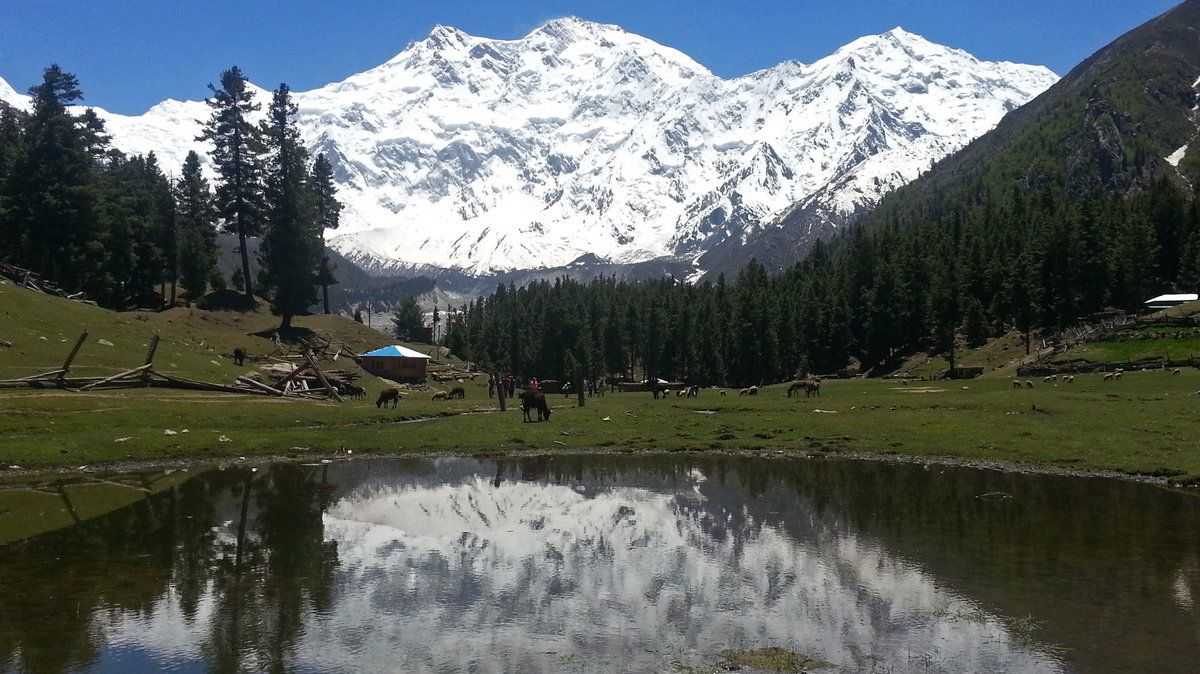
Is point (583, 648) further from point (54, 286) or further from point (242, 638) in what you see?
point (54, 286)

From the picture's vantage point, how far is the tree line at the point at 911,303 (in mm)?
129250

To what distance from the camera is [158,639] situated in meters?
15.6

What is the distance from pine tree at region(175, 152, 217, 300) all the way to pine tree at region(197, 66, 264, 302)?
15.9ft

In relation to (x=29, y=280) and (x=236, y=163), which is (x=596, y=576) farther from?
(x=236, y=163)

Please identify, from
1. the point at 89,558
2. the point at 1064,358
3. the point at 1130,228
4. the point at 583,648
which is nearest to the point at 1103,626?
the point at 583,648

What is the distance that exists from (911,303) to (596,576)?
5435 inches

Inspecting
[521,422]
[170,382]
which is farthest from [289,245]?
[521,422]

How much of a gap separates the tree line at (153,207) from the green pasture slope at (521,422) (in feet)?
65.9

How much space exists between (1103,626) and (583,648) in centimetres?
996

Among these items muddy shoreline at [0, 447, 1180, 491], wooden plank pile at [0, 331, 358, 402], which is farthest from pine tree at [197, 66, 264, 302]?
muddy shoreline at [0, 447, 1180, 491]

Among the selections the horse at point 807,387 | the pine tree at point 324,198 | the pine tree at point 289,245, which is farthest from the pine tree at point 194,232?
the horse at point 807,387

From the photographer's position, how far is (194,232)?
112 metres

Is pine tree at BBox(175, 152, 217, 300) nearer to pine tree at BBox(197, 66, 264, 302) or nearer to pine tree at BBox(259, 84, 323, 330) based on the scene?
pine tree at BBox(197, 66, 264, 302)

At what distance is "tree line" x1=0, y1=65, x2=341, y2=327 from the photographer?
83000mm
